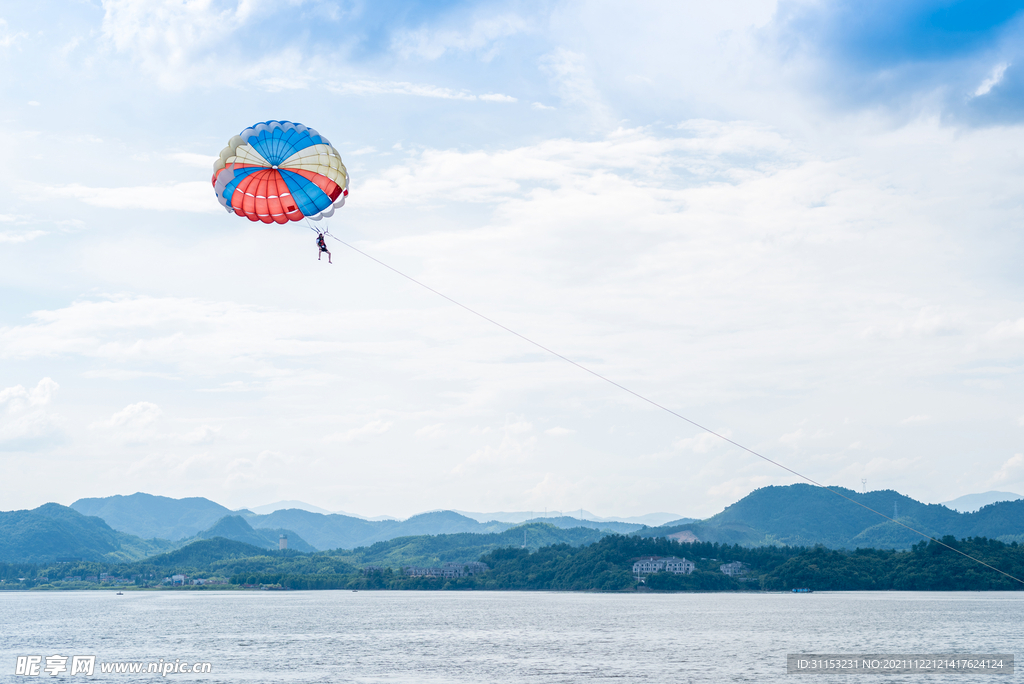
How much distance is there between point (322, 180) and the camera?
164ft

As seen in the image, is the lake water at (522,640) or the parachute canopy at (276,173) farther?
the lake water at (522,640)

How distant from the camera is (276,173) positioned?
5009 cm

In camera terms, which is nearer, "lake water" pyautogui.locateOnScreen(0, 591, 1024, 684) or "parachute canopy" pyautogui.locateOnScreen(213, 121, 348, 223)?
"parachute canopy" pyautogui.locateOnScreen(213, 121, 348, 223)

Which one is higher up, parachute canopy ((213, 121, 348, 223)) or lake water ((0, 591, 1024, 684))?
parachute canopy ((213, 121, 348, 223))

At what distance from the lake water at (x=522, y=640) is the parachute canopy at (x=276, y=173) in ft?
136

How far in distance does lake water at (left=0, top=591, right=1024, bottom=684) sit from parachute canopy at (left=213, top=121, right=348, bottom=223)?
4132 centimetres

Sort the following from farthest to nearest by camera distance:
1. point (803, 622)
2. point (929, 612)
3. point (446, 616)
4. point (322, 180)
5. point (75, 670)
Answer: point (446, 616) < point (929, 612) < point (803, 622) < point (75, 670) < point (322, 180)

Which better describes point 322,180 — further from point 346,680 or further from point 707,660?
point 707,660

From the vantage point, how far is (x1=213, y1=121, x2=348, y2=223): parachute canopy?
163 ft

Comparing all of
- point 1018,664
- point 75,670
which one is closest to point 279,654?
point 75,670

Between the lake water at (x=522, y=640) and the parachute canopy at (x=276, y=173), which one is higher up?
the parachute canopy at (x=276, y=173)

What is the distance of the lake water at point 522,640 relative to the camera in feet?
254

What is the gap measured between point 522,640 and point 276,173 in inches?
3019

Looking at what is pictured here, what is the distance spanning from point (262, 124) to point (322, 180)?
468cm
